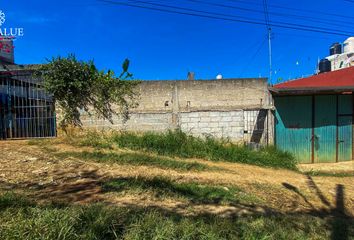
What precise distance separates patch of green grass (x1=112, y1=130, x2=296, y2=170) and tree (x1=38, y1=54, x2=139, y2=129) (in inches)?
44.5

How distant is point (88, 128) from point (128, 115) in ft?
4.91

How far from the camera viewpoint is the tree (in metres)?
10.1

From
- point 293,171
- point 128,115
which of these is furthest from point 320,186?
point 128,115

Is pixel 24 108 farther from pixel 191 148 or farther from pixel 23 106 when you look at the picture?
pixel 191 148

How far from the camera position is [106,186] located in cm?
557

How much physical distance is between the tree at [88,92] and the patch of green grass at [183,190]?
15.0ft

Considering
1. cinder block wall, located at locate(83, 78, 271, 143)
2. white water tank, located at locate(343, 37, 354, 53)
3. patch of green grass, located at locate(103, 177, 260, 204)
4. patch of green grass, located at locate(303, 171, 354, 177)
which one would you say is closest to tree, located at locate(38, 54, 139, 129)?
cinder block wall, located at locate(83, 78, 271, 143)

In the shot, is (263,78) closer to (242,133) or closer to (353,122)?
(242,133)

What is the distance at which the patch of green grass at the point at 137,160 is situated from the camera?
777cm

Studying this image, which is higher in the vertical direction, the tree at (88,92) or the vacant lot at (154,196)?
the tree at (88,92)

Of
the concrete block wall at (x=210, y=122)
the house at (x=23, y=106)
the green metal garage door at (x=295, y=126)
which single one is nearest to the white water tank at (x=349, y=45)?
the green metal garage door at (x=295, y=126)

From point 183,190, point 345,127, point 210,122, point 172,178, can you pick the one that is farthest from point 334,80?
point 183,190

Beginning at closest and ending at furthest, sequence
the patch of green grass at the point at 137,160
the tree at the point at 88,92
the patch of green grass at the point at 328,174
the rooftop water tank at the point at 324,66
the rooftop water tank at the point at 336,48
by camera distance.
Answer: the patch of green grass at the point at 137,160 < the patch of green grass at the point at 328,174 < the tree at the point at 88,92 < the rooftop water tank at the point at 324,66 < the rooftop water tank at the point at 336,48

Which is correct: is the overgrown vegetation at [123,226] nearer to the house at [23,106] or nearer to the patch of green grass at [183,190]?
the patch of green grass at [183,190]
